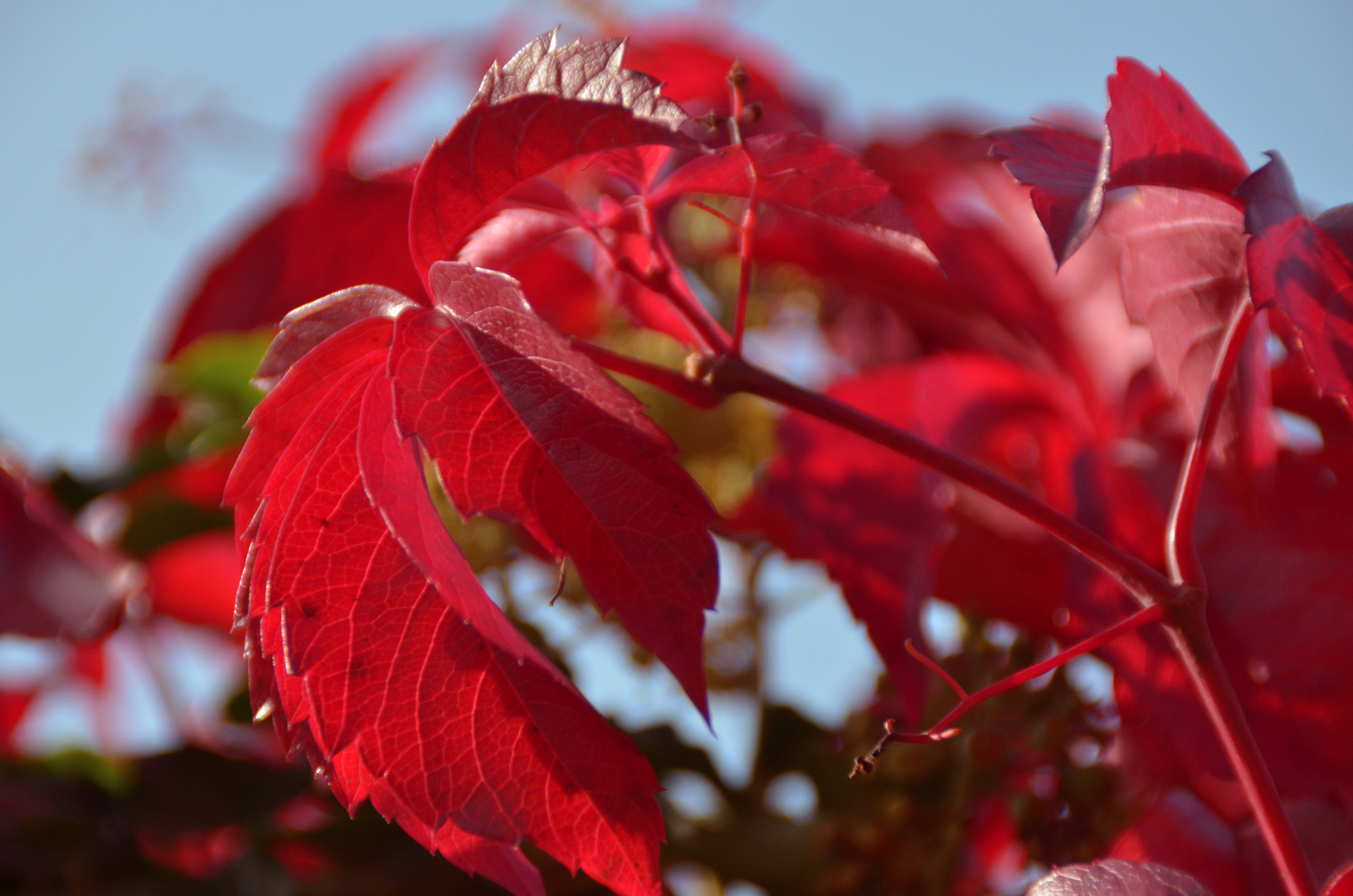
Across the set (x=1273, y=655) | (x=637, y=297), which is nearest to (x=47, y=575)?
(x=637, y=297)

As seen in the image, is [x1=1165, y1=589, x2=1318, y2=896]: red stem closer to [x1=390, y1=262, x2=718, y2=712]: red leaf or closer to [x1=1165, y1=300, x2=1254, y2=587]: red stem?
[x1=1165, y1=300, x2=1254, y2=587]: red stem

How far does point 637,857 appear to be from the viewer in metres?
0.29

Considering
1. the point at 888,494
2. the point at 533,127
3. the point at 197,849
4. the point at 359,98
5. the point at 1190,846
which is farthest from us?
the point at 359,98

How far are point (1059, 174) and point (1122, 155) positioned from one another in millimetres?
18

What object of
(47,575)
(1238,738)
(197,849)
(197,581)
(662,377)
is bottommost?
(197,849)

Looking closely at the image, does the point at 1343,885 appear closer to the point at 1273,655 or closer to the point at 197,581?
the point at 1273,655

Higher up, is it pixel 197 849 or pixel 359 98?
pixel 359 98

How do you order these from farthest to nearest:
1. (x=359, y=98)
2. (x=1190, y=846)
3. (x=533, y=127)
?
(x=359, y=98)
(x=1190, y=846)
(x=533, y=127)

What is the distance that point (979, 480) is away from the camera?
0.31 meters

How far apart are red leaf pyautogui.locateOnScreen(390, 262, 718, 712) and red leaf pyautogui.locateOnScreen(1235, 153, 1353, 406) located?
169mm

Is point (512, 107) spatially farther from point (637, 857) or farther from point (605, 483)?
point (637, 857)

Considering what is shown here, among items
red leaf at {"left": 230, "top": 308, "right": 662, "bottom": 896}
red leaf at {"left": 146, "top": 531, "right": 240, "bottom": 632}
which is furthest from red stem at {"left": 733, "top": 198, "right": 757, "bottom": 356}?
red leaf at {"left": 146, "top": 531, "right": 240, "bottom": 632}

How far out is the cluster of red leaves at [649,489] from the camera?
0.29 m

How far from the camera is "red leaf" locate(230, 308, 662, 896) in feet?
0.96
